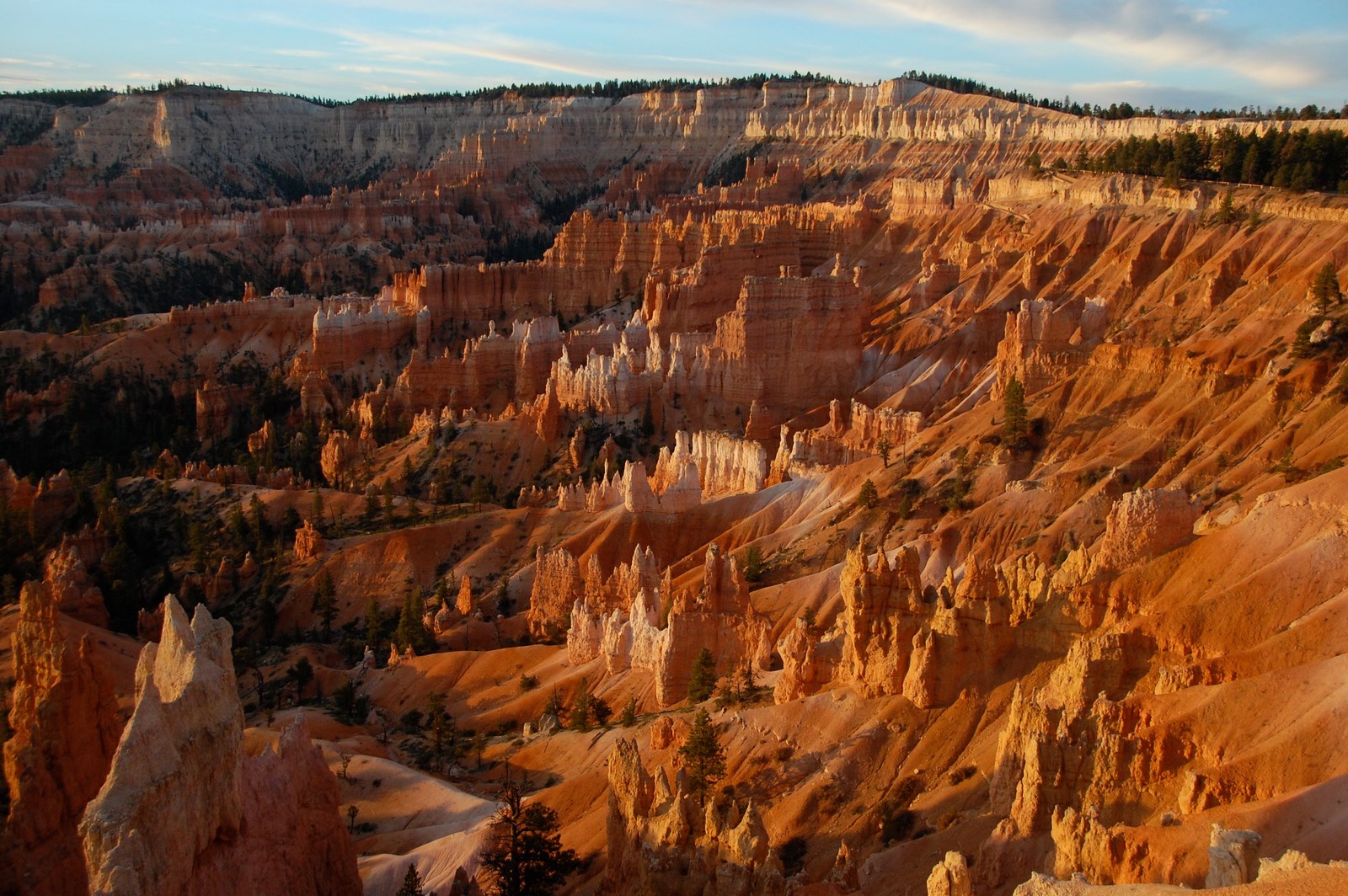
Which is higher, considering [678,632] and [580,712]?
[678,632]

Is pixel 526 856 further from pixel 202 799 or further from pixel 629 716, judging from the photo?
pixel 629 716

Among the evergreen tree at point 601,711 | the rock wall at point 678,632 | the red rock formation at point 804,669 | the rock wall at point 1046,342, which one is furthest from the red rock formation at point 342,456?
the red rock formation at point 804,669

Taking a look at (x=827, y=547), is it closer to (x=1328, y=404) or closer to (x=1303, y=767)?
(x=1328, y=404)

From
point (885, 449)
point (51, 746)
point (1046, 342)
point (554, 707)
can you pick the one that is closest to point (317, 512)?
point (554, 707)

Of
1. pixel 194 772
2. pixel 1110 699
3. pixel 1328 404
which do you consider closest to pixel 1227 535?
pixel 1110 699

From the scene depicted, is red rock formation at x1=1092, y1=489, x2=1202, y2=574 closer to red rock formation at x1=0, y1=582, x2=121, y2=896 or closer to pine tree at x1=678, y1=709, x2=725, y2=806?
pine tree at x1=678, y1=709, x2=725, y2=806

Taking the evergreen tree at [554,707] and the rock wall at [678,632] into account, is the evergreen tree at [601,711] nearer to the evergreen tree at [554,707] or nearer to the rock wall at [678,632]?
the evergreen tree at [554,707]
